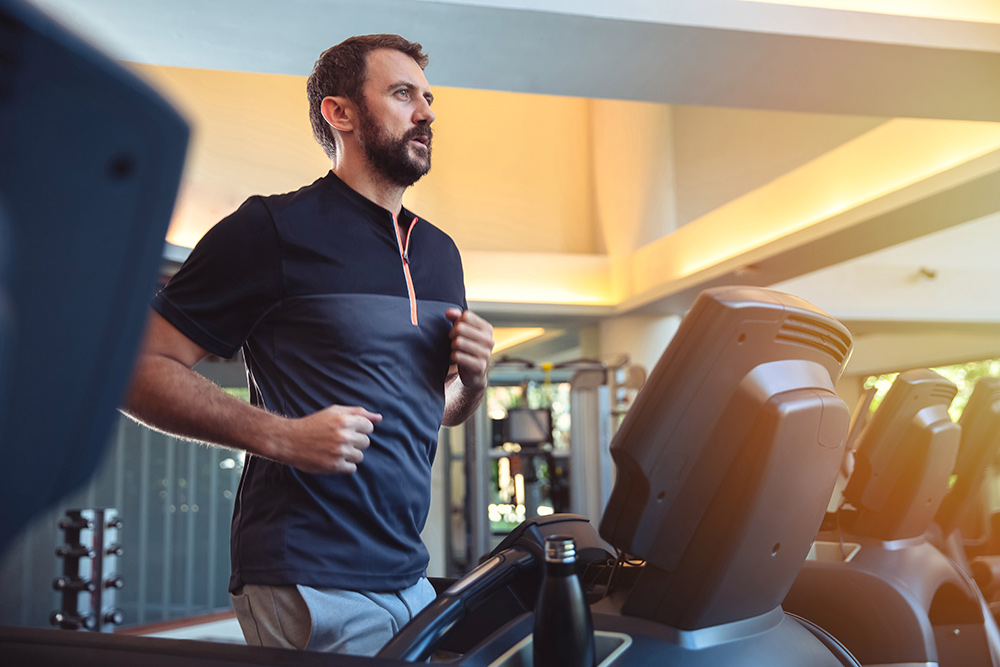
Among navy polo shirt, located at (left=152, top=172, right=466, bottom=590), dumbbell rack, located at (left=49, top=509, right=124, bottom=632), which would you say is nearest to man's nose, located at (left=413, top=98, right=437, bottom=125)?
navy polo shirt, located at (left=152, top=172, right=466, bottom=590)

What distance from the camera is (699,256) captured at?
23.2ft

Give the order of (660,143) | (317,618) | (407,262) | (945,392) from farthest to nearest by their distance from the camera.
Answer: (660,143) < (945,392) < (407,262) < (317,618)

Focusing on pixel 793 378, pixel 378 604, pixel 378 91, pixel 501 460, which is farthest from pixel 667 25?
pixel 501 460

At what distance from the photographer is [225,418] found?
0.95 m

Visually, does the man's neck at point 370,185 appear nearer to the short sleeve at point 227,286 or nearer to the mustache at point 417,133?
the mustache at point 417,133

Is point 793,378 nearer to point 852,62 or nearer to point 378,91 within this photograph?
point 378,91

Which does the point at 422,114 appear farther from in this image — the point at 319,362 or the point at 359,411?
the point at 359,411

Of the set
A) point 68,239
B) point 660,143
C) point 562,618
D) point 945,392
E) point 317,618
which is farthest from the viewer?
point 660,143

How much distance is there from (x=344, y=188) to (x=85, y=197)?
0.95m

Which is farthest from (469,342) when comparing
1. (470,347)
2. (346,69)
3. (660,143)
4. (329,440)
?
(660,143)

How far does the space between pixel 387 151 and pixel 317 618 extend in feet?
2.28

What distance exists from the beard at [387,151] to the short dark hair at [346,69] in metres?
0.05

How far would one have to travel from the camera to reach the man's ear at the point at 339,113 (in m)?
1.26

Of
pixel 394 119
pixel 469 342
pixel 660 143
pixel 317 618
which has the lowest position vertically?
pixel 317 618
